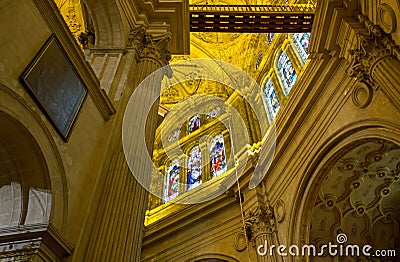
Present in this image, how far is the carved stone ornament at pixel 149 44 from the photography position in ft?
24.5

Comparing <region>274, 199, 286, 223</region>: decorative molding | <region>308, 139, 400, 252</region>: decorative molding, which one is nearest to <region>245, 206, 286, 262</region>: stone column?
<region>274, 199, 286, 223</region>: decorative molding

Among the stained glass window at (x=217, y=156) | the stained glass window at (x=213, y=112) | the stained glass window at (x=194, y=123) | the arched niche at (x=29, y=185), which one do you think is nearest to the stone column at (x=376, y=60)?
the arched niche at (x=29, y=185)

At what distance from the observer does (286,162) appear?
33.7 ft

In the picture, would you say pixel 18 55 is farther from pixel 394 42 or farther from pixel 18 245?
pixel 394 42

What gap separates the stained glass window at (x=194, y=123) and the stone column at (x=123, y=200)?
961 cm

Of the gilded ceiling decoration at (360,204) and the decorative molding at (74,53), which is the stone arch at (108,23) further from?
the gilded ceiling decoration at (360,204)

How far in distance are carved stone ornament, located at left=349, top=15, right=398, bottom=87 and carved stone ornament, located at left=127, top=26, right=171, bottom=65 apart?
11.2 feet

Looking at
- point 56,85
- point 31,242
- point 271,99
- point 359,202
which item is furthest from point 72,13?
point 31,242

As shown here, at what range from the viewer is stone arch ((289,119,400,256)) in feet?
25.8

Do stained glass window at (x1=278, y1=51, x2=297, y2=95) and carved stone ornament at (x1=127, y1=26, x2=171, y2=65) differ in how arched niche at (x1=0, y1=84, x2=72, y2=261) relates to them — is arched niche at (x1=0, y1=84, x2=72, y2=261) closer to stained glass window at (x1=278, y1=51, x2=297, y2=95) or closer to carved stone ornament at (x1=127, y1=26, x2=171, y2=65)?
carved stone ornament at (x1=127, y1=26, x2=171, y2=65)

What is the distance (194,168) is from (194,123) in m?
2.77

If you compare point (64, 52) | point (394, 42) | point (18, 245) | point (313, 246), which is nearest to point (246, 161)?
point (313, 246)

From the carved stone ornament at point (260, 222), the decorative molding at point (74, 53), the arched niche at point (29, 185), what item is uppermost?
the carved stone ornament at point (260, 222)

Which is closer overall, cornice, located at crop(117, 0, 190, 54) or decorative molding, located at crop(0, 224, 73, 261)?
decorative molding, located at crop(0, 224, 73, 261)
